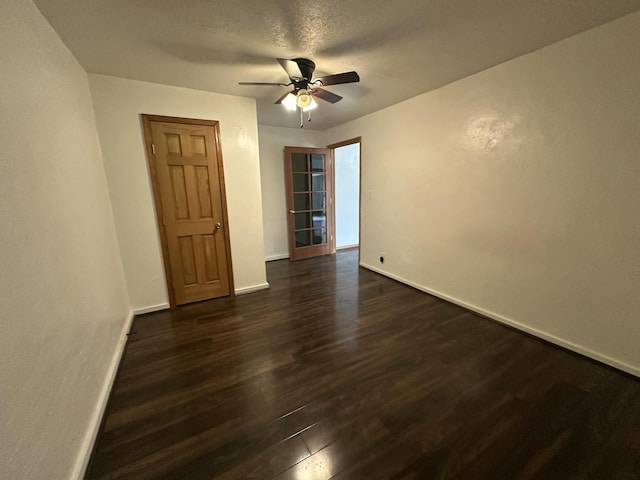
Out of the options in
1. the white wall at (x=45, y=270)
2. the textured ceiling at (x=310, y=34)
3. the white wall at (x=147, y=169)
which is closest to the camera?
the white wall at (x=45, y=270)

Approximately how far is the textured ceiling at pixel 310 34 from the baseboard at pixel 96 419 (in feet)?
7.57

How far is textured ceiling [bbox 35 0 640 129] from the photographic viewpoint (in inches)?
57.7

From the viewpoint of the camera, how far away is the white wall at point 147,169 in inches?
94.3

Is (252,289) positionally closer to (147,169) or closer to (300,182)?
(147,169)

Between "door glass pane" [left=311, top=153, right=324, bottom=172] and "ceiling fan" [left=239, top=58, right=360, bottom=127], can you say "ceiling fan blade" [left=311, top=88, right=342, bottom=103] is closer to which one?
"ceiling fan" [left=239, top=58, right=360, bottom=127]

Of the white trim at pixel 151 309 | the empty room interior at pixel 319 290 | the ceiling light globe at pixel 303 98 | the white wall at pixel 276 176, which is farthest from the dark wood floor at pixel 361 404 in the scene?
the white wall at pixel 276 176

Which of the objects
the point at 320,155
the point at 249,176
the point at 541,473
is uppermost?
the point at 320,155

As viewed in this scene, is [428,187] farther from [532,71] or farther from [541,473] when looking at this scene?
[541,473]

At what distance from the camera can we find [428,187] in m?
3.03

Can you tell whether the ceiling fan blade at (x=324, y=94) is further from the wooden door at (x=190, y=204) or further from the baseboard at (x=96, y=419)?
the baseboard at (x=96, y=419)

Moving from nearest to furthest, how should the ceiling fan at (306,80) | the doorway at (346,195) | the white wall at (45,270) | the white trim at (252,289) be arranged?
the white wall at (45,270) < the ceiling fan at (306,80) < the white trim at (252,289) < the doorway at (346,195)

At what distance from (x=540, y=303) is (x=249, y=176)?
3.25 meters

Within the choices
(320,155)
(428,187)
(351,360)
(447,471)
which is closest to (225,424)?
(351,360)

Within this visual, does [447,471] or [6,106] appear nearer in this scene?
[6,106]
